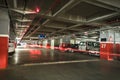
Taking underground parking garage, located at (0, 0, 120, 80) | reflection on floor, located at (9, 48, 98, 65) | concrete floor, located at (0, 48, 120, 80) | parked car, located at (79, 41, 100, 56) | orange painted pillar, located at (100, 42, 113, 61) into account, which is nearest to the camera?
concrete floor, located at (0, 48, 120, 80)

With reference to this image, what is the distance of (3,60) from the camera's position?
7.64m

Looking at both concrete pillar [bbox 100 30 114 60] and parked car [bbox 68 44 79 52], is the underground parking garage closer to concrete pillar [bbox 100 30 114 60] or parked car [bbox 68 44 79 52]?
concrete pillar [bbox 100 30 114 60]

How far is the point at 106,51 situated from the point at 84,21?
16.7ft

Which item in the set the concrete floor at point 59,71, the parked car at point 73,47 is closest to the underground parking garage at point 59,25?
the concrete floor at point 59,71

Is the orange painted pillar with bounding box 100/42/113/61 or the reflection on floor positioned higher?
the orange painted pillar with bounding box 100/42/113/61

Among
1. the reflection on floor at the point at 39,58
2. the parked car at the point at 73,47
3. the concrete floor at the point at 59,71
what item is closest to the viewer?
the concrete floor at the point at 59,71

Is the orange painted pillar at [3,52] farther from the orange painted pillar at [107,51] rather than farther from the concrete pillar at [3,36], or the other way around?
the orange painted pillar at [107,51]

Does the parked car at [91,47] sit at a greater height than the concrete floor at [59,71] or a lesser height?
greater

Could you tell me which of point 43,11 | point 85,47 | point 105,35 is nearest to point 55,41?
point 85,47

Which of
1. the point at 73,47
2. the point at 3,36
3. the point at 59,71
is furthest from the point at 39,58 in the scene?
the point at 73,47

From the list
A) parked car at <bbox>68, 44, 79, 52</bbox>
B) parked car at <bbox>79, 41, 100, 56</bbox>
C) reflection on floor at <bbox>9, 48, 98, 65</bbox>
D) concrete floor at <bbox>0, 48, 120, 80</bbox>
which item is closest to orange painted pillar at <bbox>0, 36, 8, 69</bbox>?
concrete floor at <bbox>0, 48, 120, 80</bbox>

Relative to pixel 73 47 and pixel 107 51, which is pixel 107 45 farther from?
pixel 73 47

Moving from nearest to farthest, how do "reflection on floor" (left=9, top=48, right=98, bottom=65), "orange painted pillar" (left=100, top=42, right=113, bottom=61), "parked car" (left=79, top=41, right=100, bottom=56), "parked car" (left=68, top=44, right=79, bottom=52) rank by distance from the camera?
"reflection on floor" (left=9, top=48, right=98, bottom=65), "orange painted pillar" (left=100, top=42, right=113, bottom=61), "parked car" (left=79, top=41, right=100, bottom=56), "parked car" (left=68, top=44, right=79, bottom=52)

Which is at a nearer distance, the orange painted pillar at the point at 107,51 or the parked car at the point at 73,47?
the orange painted pillar at the point at 107,51
